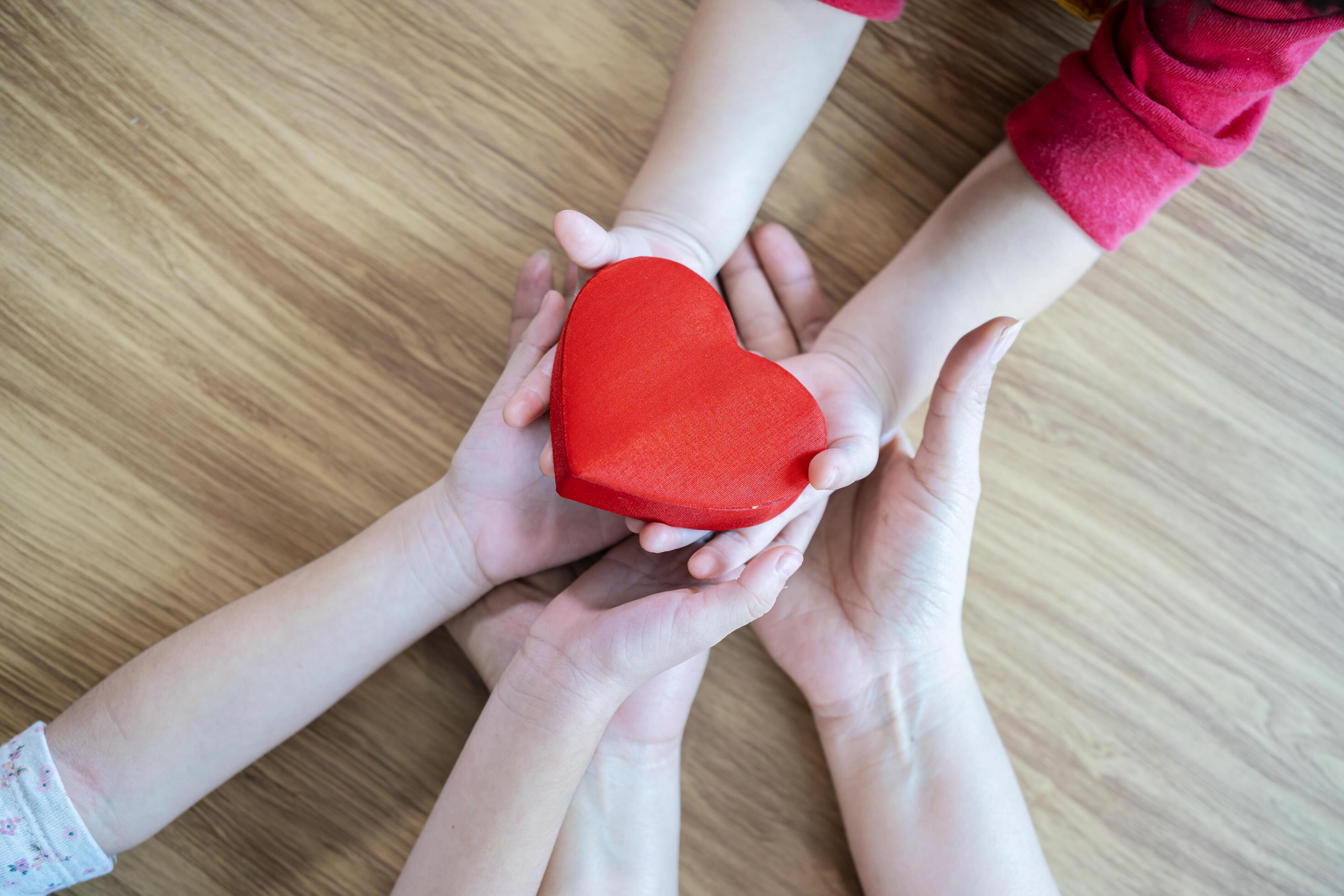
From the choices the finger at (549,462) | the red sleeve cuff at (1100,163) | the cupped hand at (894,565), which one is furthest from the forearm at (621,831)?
the red sleeve cuff at (1100,163)

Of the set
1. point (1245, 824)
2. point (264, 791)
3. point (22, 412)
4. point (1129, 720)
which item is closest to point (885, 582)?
point (1129, 720)

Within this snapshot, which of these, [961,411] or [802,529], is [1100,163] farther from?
[802,529]

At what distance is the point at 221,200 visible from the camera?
2.17ft

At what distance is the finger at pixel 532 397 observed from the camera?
1.62 ft

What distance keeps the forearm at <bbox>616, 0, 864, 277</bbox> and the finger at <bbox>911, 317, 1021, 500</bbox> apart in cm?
21

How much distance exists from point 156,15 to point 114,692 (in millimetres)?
515

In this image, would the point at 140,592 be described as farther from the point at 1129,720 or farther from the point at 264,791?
the point at 1129,720

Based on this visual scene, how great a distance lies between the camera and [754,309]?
2.26 ft

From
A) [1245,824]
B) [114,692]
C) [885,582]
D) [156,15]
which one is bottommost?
[1245,824]

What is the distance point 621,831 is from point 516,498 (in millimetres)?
245

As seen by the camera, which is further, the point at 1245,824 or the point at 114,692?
the point at 1245,824

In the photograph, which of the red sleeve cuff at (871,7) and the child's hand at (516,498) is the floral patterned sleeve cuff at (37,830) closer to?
the child's hand at (516,498)

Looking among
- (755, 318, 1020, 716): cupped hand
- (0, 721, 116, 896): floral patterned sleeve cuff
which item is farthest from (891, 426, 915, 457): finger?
(0, 721, 116, 896): floral patterned sleeve cuff

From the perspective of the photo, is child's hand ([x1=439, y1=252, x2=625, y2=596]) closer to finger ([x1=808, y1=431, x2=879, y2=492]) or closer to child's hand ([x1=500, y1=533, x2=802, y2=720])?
child's hand ([x1=500, y1=533, x2=802, y2=720])
